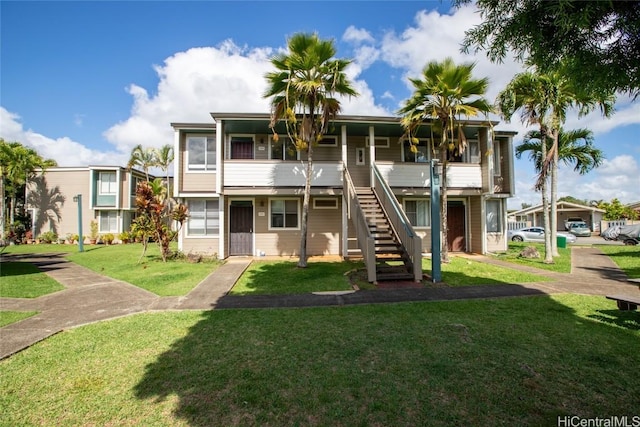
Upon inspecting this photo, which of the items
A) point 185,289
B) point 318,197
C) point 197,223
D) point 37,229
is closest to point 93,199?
point 37,229

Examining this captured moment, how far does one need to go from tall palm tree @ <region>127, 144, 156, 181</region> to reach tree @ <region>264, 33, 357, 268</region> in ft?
69.9

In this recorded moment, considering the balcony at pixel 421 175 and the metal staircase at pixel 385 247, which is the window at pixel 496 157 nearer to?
the balcony at pixel 421 175

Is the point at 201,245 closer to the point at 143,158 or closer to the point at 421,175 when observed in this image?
the point at 421,175

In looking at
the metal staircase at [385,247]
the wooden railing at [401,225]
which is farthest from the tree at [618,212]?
the metal staircase at [385,247]

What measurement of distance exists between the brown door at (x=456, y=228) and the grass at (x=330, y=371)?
32.5 feet

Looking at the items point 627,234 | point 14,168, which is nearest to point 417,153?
point 627,234

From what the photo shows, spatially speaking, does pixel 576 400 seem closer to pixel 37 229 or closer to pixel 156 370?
pixel 156 370

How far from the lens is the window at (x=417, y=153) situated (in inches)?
586

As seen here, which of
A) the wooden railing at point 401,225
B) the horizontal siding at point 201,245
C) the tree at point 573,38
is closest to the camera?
the tree at point 573,38

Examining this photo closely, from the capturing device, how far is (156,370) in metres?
3.72

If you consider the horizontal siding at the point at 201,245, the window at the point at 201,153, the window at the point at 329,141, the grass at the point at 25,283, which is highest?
the window at the point at 329,141

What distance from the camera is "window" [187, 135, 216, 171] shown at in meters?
13.6

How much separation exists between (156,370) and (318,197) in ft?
36.0

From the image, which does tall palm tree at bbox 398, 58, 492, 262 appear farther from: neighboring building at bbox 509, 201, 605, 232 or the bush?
neighboring building at bbox 509, 201, 605, 232
